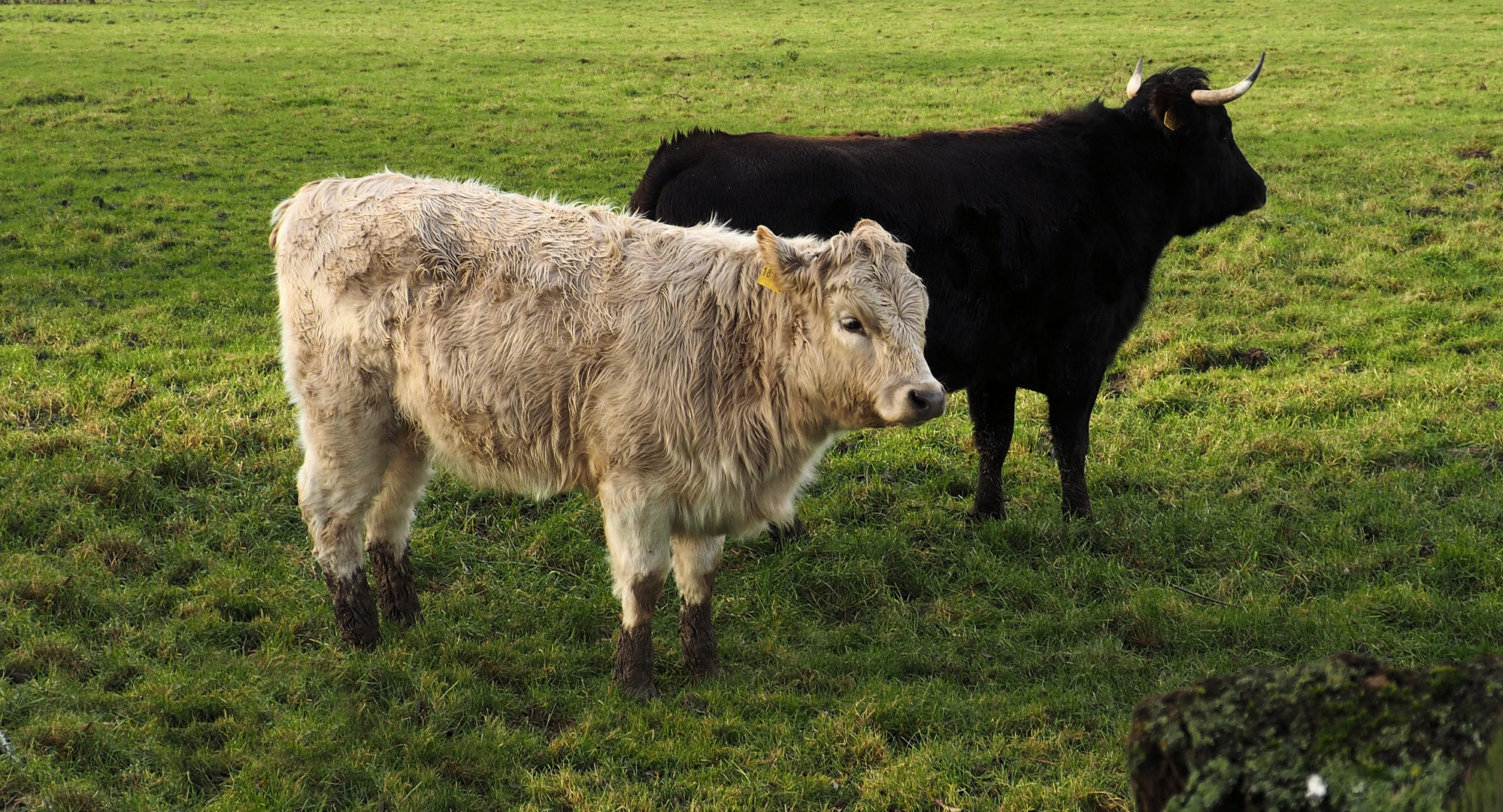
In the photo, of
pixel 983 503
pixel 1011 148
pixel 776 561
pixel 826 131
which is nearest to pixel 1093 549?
pixel 983 503

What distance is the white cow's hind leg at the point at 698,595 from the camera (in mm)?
5520

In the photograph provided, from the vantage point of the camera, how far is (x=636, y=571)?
5230mm

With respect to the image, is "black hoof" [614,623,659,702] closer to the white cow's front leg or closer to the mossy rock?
the white cow's front leg

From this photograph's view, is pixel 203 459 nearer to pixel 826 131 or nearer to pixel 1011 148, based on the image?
pixel 1011 148

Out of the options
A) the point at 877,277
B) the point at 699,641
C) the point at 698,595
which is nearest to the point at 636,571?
the point at 698,595

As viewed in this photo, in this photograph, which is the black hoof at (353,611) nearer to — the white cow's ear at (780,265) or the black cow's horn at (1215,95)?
the white cow's ear at (780,265)

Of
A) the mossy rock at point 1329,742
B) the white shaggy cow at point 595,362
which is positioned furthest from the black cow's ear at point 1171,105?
the mossy rock at point 1329,742

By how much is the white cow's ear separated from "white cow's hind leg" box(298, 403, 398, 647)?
2010 millimetres

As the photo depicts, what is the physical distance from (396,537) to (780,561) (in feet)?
6.85

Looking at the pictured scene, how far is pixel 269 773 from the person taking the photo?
15.0 ft

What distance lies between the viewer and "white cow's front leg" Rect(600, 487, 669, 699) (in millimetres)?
5164

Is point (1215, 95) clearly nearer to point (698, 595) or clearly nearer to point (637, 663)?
point (698, 595)

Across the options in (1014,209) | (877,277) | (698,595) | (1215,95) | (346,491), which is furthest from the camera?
(1215,95)

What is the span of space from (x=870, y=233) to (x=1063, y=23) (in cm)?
2813
